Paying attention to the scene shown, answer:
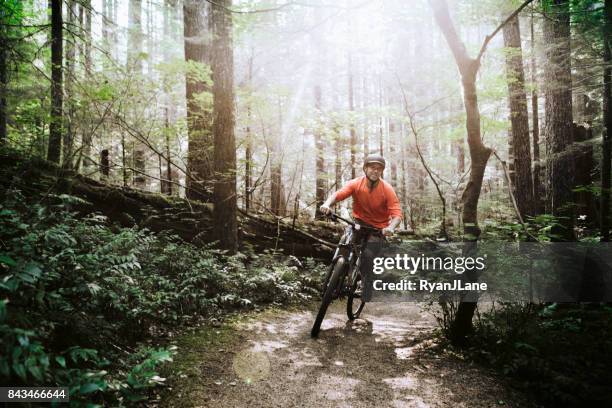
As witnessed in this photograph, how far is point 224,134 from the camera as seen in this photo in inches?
292

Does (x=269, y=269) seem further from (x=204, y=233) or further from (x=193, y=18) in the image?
(x=193, y=18)

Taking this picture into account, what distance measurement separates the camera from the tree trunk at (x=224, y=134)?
284 inches

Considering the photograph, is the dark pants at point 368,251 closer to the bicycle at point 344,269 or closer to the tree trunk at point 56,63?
the bicycle at point 344,269

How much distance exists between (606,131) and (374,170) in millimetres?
4818

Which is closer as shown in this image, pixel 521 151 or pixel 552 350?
pixel 552 350

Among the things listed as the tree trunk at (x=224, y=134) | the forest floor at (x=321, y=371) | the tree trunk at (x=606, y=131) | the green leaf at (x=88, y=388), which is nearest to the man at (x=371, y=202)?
the forest floor at (x=321, y=371)

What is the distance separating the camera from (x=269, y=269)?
7.40 m

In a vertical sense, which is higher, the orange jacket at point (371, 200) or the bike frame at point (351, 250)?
the orange jacket at point (371, 200)

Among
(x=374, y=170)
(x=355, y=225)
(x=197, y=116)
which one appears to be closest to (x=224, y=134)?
(x=197, y=116)

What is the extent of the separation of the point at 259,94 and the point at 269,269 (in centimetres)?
424

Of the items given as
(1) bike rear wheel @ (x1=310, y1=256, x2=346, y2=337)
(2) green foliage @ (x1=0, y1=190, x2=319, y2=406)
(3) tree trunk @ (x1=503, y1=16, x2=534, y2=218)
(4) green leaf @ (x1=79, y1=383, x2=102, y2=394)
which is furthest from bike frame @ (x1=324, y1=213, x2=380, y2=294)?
(3) tree trunk @ (x1=503, y1=16, x2=534, y2=218)

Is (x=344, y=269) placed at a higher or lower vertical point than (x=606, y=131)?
lower

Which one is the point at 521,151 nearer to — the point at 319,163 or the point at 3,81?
the point at 319,163

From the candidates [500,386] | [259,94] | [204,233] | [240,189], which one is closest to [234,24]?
[259,94]
